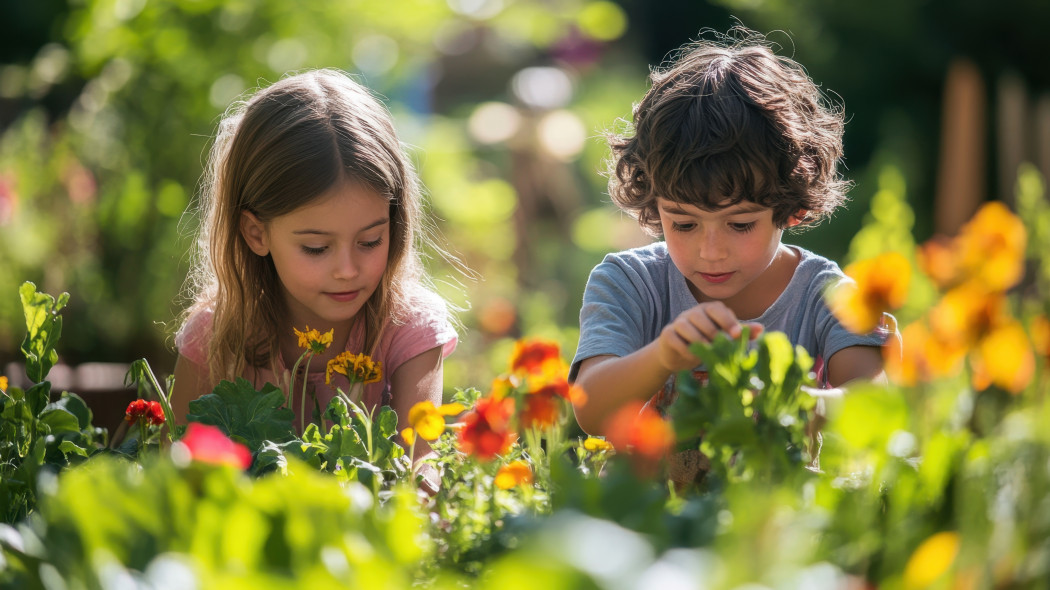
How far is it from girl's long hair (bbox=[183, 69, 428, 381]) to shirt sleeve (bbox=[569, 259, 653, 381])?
0.48 meters

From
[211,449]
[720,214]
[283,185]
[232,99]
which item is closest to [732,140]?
[720,214]

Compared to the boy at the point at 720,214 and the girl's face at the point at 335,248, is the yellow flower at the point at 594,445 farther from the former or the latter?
the girl's face at the point at 335,248

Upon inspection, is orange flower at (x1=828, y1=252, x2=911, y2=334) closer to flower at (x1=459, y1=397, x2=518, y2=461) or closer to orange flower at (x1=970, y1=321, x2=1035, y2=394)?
orange flower at (x1=970, y1=321, x2=1035, y2=394)

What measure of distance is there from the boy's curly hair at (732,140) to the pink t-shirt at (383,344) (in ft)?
1.78

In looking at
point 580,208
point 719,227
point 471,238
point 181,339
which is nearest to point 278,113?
point 181,339

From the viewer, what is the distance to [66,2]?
5.14 meters

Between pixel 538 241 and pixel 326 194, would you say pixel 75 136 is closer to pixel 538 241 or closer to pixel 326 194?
pixel 326 194

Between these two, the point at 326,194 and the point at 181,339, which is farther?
the point at 181,339

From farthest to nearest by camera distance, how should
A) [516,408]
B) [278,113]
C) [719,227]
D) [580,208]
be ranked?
[580,208] → [278,113] → [719,227] → [516,408]

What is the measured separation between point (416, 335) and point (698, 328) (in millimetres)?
1049

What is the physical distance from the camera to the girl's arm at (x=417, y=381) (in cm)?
212

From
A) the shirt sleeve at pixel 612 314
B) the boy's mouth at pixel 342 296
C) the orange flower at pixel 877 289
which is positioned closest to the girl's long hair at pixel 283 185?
the boy's mouth at pixel 342 296

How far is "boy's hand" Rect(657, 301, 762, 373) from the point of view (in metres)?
1.19

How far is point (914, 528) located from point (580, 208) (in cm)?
883
